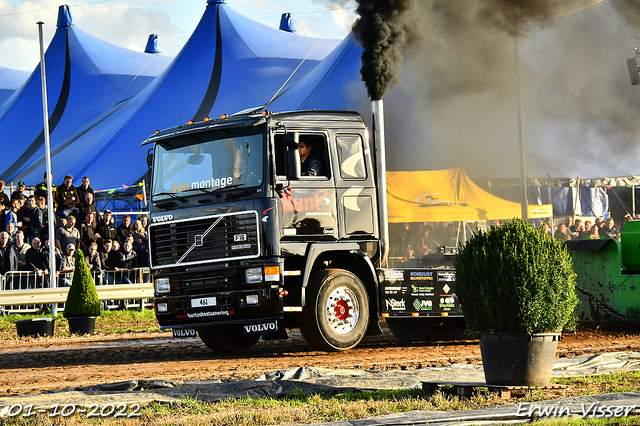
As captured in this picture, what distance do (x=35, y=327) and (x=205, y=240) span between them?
5.97m

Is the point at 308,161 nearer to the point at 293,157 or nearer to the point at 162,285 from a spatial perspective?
the point at 293,157

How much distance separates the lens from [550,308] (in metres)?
7.37

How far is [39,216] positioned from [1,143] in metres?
12.3

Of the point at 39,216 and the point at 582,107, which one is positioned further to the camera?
the point at 582,107

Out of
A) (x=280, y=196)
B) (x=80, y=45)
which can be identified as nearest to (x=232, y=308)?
(x=280, y=196)

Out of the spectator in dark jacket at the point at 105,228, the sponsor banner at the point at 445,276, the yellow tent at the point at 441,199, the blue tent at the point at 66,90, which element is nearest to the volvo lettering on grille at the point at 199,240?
the sponsor banner at the point at 445,276

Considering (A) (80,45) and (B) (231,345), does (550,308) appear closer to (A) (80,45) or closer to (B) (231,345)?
(B) (231,345)

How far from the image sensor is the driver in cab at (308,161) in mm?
11602

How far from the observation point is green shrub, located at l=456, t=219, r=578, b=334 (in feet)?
24.1

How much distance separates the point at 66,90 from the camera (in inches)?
1326

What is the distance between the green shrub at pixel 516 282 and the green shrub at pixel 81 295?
32.3 feet

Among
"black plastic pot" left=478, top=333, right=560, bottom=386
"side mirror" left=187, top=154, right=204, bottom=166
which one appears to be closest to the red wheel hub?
"side mirror" left=187, top=154, right=204, bottom=166

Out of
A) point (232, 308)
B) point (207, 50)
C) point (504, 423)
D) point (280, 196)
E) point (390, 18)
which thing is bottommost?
point (504, 423)

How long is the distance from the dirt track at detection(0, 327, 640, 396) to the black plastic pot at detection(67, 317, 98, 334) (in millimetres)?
636
